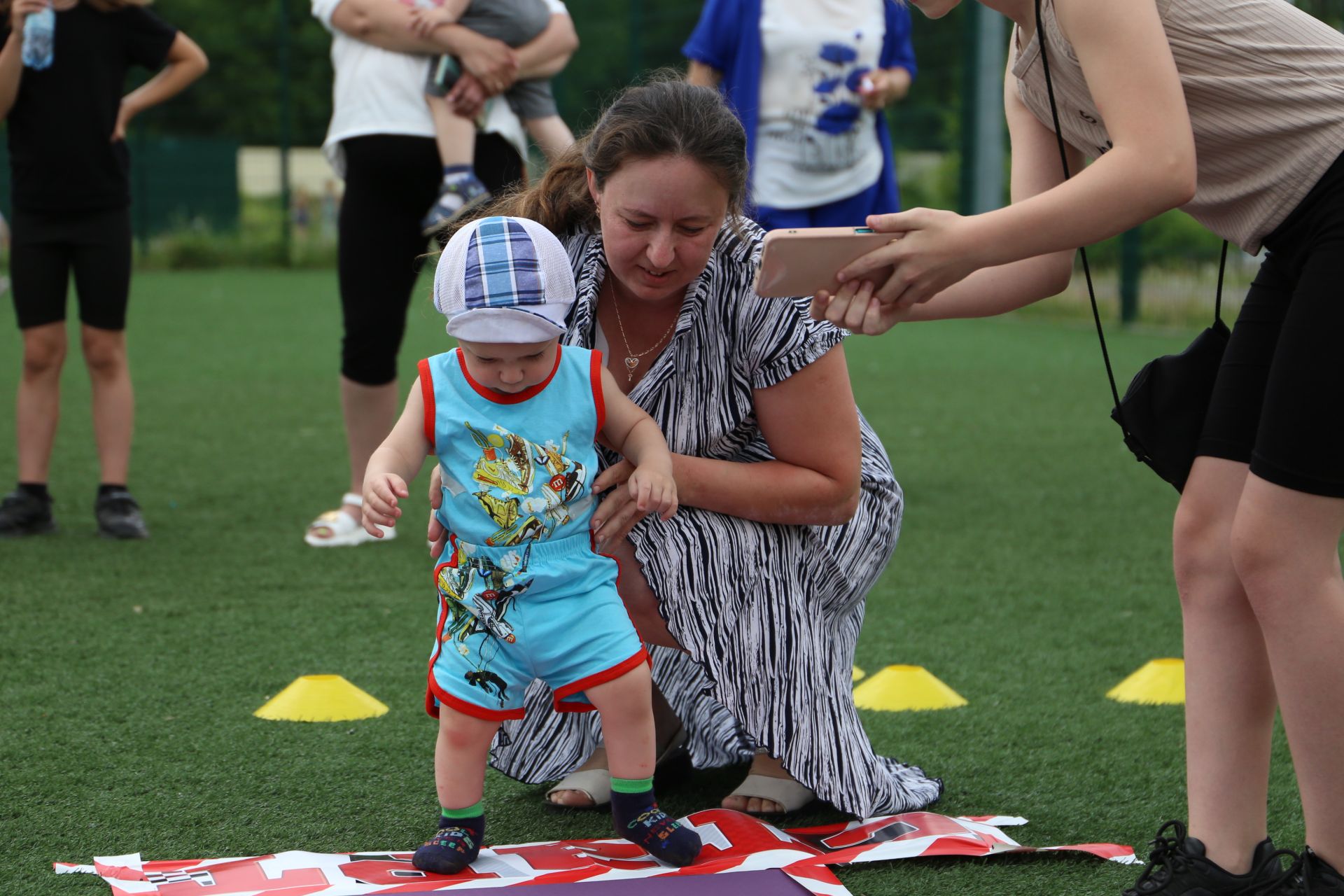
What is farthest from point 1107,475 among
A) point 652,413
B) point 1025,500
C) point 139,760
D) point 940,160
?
point 940,160

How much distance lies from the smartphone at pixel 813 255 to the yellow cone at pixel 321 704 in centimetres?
141

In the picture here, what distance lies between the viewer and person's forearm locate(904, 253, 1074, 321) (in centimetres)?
233

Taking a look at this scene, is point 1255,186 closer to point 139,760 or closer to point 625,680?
point 625,680

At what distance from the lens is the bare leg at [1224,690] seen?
6.68ft

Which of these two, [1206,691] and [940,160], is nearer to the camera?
[1206,691]

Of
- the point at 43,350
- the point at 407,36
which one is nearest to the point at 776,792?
the point at 407,36

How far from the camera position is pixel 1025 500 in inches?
204

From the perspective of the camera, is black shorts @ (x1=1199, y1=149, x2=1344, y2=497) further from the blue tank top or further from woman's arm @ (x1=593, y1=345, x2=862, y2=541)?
the blue tank top

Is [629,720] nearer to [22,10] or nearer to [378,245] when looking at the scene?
[378,245]

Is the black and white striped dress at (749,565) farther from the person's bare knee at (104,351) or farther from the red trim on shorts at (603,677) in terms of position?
the person's bare knee at (104,351)

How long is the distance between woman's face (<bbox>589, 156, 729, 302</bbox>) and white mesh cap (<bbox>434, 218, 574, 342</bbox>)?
106mm

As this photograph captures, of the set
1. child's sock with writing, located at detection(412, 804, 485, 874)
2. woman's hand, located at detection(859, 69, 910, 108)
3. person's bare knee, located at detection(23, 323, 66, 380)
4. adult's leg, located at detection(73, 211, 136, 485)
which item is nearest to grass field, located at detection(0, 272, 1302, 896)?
child's sock with writing, located at detection(412, 804, 485, 874)

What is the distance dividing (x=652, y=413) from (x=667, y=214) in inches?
14.3

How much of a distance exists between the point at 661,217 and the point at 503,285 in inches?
10.1
